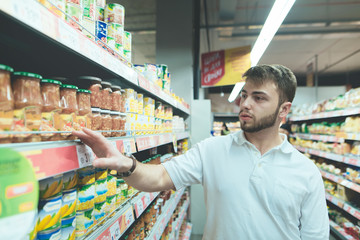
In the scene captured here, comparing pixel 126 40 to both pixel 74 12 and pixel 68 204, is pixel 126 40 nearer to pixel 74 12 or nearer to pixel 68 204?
pixel 74 12

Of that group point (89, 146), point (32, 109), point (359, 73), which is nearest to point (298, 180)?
point (89, 146)

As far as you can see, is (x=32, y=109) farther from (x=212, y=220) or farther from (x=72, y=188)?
(x=212, y=220)

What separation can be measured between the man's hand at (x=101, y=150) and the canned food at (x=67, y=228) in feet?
0.72

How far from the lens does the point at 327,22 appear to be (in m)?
6.13

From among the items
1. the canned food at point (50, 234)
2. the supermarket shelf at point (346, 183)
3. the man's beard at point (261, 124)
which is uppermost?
the man's beard at point (261, 124)

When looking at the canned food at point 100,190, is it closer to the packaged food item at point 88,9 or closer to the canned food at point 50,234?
the canned food at point 50,234

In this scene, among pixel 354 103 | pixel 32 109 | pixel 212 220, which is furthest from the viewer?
pixel 354 103

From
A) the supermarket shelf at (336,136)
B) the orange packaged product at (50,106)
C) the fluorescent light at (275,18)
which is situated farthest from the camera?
the supermarket shelf at (336,136)

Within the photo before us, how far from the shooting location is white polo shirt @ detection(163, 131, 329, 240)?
132cm

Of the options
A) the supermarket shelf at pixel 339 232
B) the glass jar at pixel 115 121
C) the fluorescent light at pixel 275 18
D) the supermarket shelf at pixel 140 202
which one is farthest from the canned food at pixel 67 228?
the supermarket shelf at pixel 339 232

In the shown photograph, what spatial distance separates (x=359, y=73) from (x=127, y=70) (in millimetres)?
14540

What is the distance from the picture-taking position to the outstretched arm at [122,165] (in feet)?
2.86

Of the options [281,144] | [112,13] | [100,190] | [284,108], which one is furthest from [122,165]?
[284,108]

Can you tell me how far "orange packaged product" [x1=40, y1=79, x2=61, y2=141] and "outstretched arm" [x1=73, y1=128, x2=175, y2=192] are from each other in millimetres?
76
